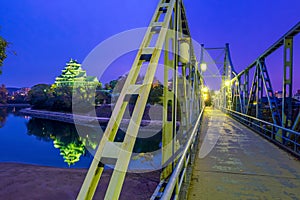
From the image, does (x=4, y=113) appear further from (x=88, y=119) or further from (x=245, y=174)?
(x=245, y=174)

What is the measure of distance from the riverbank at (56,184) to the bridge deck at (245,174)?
4583 mm

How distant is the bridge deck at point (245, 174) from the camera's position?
3.12 m

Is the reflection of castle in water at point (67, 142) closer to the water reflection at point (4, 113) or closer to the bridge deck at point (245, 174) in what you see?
the water reflection at point (4, 113)

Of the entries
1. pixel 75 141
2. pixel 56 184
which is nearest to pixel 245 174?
pixel 56 184

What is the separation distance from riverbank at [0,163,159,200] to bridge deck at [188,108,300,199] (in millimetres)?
4583

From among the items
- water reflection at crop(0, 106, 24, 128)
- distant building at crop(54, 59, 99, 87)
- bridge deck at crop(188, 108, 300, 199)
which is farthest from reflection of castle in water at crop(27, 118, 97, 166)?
distant building at crop(54, 59, 99, 87)

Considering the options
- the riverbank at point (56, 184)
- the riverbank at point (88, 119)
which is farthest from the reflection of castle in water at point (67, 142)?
the riverbank at point (56, 184)

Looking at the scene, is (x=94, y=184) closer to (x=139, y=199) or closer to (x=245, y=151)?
(x=245, y=151)

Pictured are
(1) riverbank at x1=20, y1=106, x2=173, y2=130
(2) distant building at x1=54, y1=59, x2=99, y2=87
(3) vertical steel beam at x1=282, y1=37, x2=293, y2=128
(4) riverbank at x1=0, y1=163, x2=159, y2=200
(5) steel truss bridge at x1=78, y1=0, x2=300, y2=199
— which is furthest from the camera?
(2) distant building at x1=54, y1=59, x2=99, y2=87

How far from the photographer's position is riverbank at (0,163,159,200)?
888 centimetres

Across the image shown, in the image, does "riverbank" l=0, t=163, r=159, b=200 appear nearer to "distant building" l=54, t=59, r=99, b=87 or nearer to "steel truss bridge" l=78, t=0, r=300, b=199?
"steel truss bridge" l=78, t=0, r=300, b=199

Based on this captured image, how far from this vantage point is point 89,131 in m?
31.0

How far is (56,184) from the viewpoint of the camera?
1002cm

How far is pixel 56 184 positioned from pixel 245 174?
8.87 m
